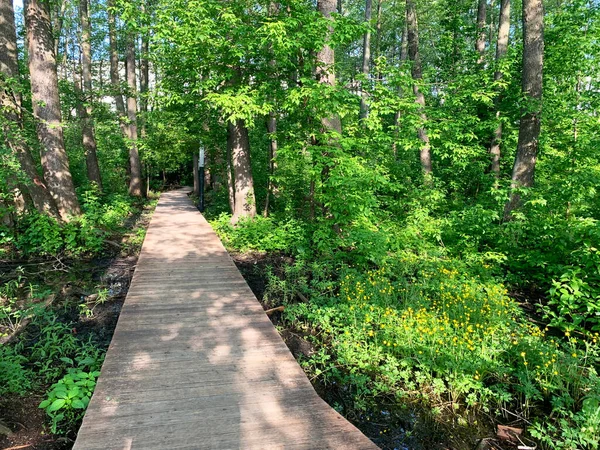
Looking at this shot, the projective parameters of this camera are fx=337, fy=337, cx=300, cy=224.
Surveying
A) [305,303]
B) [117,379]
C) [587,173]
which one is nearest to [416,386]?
[305,303]

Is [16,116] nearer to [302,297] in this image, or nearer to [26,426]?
[26,426]

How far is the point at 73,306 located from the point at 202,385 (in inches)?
132

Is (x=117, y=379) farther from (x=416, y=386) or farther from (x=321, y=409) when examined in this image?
(x=416, y=386)

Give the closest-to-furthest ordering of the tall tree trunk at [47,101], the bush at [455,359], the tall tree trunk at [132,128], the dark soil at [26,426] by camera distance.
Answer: the dark soil at [26,426]
the bush at [455,359]
the tall tree trunk at [47,101]
the tall tree trunk at [132,128]

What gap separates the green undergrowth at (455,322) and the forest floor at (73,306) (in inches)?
93.2

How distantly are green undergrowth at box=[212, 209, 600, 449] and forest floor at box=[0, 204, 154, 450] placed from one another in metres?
2.37

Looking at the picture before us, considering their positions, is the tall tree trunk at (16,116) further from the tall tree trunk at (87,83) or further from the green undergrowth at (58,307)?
the tall tree trunk at (87,83)

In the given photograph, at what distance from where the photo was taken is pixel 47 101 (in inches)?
286

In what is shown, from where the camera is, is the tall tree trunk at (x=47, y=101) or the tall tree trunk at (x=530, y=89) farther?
the tall tree trunk at (x=530, y=89)

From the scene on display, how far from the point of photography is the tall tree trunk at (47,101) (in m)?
7.13

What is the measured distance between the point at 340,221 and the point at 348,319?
2.46 meters

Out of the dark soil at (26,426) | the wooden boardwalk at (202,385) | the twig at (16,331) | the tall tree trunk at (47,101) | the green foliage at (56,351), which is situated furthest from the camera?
the tall tree trunk at (47,101)

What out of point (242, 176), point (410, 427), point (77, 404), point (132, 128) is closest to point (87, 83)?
point (132, 128)

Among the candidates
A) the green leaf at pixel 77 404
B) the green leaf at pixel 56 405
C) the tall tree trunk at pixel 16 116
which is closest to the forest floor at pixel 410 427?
the green leaf at pixel 77 404
